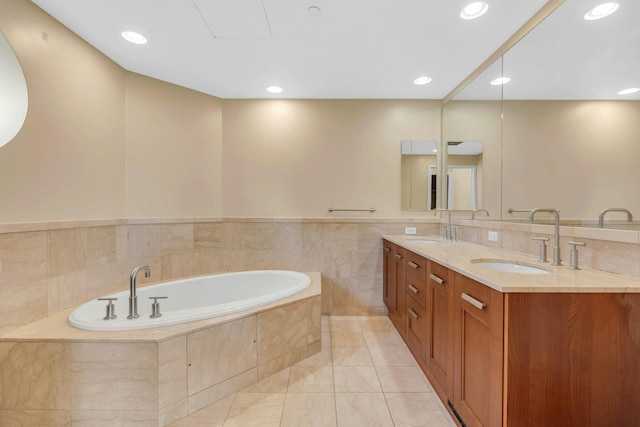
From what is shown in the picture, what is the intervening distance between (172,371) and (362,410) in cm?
111

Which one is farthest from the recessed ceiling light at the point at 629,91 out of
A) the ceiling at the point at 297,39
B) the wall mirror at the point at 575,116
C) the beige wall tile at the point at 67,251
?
the beige wall tile at the point at 67,251

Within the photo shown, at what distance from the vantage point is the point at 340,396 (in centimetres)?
176

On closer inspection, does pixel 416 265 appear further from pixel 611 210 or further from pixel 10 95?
pixel 10 95

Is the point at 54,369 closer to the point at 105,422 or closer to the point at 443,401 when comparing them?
the point at 105,422

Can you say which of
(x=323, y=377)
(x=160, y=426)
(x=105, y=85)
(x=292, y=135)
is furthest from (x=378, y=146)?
(x=160, y=426)

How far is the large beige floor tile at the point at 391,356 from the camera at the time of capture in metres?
2.13

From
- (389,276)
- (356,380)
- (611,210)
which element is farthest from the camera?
(389,276)

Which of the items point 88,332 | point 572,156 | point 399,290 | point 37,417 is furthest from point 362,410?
point 572,156

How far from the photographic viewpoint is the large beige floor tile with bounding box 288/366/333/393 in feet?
5.98

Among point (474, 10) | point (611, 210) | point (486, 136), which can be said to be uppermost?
point (474, 10)

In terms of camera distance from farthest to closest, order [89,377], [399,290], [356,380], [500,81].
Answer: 1. [399,290]
2. [500,81]
3. [356,380]
4. [89,377]

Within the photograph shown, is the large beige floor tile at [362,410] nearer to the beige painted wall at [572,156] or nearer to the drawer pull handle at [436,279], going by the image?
the drawer pull handle at [436,279]

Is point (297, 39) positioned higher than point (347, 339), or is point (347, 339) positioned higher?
point (297, 39)

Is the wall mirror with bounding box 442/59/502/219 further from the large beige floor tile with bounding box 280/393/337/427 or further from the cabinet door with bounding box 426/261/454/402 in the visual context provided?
the large beige floor tile with bounding box 280/393/337/427
